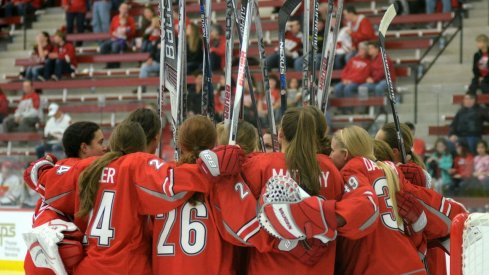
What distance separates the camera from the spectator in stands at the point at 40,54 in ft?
41.2

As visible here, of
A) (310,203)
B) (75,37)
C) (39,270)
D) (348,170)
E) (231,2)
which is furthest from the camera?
(75,37)

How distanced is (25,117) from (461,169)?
4.84m

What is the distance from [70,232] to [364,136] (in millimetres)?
1262

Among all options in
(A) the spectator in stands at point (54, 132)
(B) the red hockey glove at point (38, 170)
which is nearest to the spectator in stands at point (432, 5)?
(A) the spectator in stands at point (54, 132)

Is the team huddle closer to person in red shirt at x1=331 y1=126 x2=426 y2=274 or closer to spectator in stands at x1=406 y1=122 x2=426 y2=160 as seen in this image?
person in red shirt at x1=331 y1=126 x2=426 y2=274

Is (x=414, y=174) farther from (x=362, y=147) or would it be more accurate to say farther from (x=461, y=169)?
(x=461, y=169)

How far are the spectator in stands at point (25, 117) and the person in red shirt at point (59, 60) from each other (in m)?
1.41

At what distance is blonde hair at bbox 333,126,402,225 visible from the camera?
12.6ft

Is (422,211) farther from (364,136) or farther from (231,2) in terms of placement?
(231,2)

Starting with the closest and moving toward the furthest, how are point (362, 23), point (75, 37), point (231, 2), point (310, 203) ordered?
point (310, 203)
point (231, 2)
point (362, 23)
point (75, 37)

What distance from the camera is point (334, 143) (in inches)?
153

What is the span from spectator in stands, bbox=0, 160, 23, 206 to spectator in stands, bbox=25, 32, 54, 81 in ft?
14.2

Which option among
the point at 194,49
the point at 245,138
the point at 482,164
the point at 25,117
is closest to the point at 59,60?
the point at 25,117

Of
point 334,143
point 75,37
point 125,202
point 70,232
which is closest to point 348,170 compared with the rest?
point 334,143
